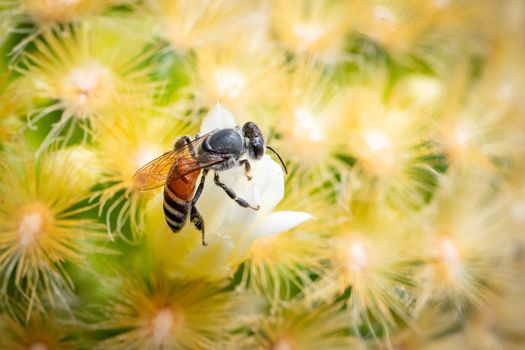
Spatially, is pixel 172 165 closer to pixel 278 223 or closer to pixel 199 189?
pixel 199 189

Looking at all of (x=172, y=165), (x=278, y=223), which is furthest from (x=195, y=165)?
(x=278, y=223)

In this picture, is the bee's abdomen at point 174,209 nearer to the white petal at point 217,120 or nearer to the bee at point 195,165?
the bee at point 195,165

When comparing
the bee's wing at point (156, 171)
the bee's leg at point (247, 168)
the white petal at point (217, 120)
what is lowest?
the bee's leg at point (247, 168)

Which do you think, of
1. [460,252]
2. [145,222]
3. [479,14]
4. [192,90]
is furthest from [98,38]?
[479,14]

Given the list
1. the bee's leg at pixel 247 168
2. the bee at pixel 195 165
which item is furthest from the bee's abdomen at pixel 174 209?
the bee's leg at pixel 247 168

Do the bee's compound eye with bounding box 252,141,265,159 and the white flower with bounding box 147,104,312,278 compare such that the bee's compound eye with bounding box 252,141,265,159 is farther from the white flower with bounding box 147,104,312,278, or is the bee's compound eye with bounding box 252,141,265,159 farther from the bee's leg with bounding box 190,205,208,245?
the bee's leg with bounding box 190,205,208,245

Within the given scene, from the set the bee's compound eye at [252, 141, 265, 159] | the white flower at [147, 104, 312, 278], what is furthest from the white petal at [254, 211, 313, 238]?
the bee's compound eye at [252, 141, 265, 159]

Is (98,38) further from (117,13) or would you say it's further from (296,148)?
(296,148)
